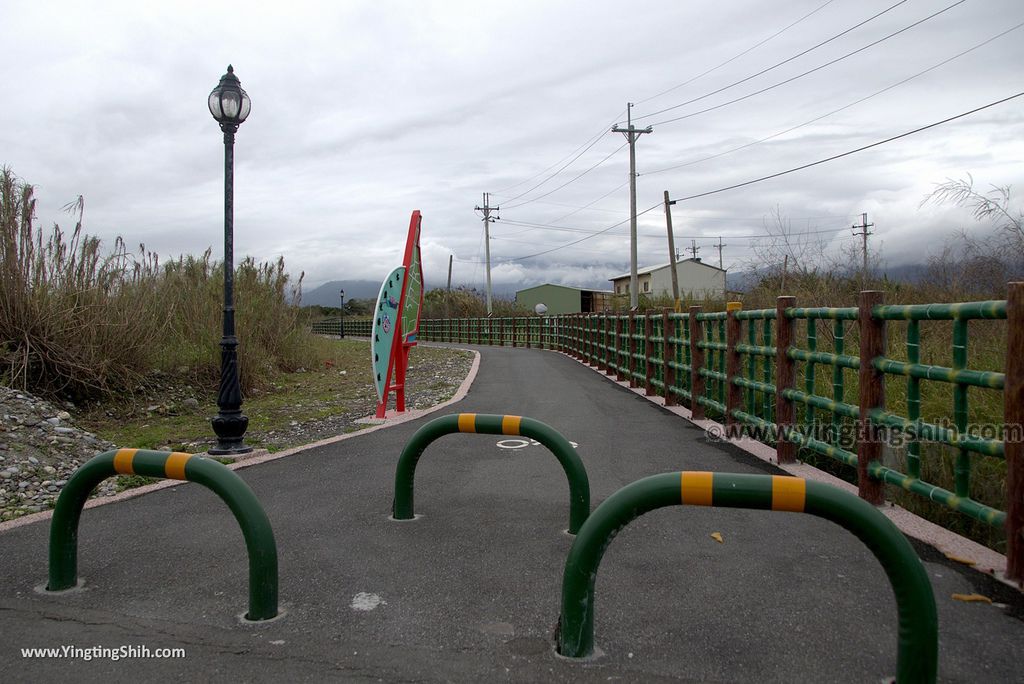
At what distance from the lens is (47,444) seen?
8172 millimetres

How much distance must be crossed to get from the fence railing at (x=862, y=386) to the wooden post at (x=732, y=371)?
0.5 inches

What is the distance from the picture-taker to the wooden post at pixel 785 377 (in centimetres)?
692

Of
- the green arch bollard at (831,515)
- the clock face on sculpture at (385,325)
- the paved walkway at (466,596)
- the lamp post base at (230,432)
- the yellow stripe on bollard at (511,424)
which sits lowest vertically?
the paved walkway at (466,596)

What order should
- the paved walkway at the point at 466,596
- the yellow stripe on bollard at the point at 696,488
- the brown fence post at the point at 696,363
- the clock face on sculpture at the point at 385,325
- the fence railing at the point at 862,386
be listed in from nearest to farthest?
the yellow stripe on bollard at the point at 696,488 < the paved walkway at the point at 466,596 < the fence railing at the point at 862,386 < the brown fence post at the point at 696,363 < the clock face on sculpture at the point at 385,325

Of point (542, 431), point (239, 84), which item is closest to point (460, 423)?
point (542, 431)

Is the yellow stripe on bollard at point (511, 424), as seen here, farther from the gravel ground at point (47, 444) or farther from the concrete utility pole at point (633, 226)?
the concrete utility pole at point (633, 226)

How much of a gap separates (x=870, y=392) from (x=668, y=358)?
20.3 ft

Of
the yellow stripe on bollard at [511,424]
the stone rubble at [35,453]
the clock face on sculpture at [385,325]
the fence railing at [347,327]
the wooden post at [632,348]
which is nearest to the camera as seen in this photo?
the yellow stripe on bollard at [511,424]

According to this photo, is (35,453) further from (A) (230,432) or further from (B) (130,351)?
(B) (130,351)

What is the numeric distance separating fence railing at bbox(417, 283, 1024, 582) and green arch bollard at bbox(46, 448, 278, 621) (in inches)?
144

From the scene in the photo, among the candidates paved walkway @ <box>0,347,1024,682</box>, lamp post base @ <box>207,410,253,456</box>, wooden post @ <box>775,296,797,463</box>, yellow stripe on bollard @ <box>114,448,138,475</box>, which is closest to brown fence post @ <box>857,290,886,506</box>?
paved walkway @ <box>0,347,1024,682</box>

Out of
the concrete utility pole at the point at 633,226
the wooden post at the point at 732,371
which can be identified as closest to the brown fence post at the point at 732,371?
Answer: the wooden post at the point at 732,371

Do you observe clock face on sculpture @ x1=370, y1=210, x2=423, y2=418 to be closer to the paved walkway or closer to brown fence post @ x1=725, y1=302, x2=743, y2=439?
the paved walkway

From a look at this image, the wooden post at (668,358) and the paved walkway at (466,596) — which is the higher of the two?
the wooden post at (668,358)
